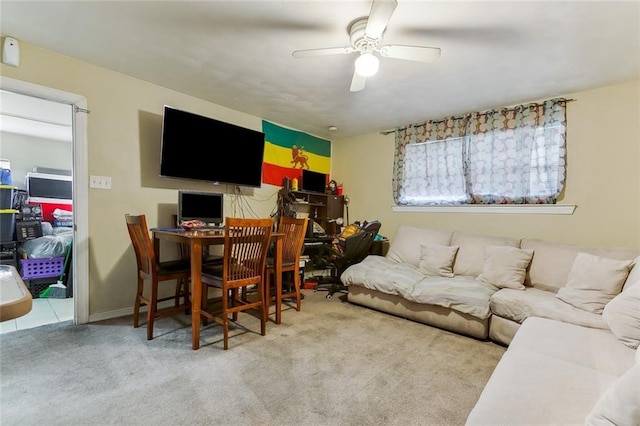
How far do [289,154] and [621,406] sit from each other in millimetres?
3977

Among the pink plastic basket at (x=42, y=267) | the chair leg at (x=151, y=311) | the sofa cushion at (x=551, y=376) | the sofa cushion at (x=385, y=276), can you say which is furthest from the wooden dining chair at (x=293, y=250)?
the pink plastic basket at (x=42, y=267)

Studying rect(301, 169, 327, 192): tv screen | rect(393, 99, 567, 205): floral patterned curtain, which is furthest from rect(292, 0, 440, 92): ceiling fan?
rect(301, 169, 327, 192): tv screen

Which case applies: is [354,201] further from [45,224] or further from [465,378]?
[45,224]

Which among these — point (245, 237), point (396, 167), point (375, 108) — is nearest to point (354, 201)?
point (396, 167)

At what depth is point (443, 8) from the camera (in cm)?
172

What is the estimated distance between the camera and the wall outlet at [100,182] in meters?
2.61

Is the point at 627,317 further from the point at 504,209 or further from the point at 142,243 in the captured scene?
the point at 142,243

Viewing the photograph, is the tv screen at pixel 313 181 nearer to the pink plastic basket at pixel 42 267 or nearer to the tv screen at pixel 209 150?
the tv screen at pixel 209 150

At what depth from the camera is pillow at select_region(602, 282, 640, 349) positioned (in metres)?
1.55

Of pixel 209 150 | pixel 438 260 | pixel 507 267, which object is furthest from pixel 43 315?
pixel 507 267

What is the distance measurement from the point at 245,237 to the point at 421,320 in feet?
5.96

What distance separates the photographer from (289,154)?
14.0 feet

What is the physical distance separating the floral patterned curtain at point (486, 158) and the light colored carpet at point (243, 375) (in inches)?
70.1

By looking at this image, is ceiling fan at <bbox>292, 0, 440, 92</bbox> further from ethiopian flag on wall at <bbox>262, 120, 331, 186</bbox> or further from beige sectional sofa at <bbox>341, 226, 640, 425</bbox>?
ethiopian flag on wall at <bbox>262, 120, 331, 186</bbox>
